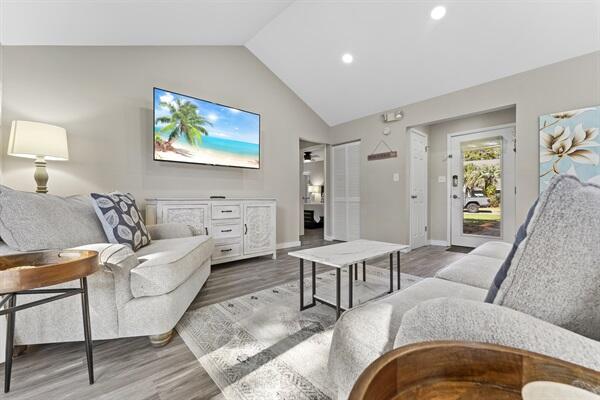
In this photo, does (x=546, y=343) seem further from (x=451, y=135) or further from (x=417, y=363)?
(x=451, y=135)

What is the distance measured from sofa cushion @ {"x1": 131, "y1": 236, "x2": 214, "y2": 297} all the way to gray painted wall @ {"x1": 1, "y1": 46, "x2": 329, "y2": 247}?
1.40 meters

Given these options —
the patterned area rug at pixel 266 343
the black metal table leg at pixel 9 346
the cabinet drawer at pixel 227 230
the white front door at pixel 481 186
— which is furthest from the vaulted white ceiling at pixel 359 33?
the patterned area rug at pixel 266 343

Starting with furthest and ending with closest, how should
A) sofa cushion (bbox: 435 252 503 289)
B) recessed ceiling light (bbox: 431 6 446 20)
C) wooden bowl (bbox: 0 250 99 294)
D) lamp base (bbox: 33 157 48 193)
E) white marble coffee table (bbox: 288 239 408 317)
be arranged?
recessed ceiling light (bbox: 431 6 446 20)
lamp base (bbox: 33 157 48 193)
white marble coffee table (bbox: 288 239 408 317)
sofa cushion (bbox: 435 252 503 289)
wooden bowl (bbox: 0 250 99 294)

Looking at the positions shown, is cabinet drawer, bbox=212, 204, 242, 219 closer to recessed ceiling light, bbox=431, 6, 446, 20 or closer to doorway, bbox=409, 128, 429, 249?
doorway, bbox=409, 128, 429, 249

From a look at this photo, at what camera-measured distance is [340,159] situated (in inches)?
193

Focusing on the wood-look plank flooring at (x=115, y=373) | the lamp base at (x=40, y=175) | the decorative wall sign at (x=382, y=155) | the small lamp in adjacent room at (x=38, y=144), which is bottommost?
the wood-look plank flooring at (x=115, y=373)

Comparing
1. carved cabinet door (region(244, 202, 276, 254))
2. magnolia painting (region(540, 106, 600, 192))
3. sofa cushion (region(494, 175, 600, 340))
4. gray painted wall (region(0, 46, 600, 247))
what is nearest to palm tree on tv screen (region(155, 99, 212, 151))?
gray painted wall (region(0, 46, 600, 247))

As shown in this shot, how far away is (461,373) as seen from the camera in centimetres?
35

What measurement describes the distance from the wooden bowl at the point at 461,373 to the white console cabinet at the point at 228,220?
2.49 m

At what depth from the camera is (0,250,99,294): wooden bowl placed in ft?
2.70

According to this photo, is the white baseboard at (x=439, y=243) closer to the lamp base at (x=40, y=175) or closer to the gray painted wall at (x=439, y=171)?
the gray painted wall at (x=439, y=171)

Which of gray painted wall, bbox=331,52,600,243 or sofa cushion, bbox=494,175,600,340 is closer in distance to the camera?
sofa cushion, bbox=494,175,600,340

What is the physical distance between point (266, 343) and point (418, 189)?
368 cm

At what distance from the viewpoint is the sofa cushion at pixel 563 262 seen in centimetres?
49
